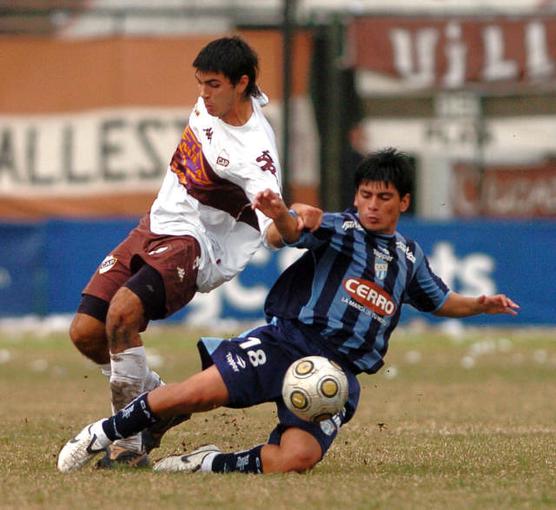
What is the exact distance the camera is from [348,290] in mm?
7746

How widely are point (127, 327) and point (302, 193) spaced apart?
1480cm

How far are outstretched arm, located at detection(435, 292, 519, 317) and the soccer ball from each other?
97 centimetres

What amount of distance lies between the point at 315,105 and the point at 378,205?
15.3 metres

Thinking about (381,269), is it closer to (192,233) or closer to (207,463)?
(192,233)

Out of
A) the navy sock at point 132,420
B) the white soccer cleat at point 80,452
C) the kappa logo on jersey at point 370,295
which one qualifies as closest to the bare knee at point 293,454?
the navy sock at point 132,420

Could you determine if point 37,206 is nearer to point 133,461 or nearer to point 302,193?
point 302,193

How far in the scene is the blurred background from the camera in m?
22.6

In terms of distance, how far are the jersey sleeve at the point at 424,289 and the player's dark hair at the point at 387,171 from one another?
459mm

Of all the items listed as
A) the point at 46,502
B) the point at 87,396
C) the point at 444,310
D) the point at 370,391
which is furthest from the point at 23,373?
the point at 46,502

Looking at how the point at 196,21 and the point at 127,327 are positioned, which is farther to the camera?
the point at 196,21

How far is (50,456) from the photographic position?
851 centimetres

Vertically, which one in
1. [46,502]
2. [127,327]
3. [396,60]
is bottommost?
[46,502]

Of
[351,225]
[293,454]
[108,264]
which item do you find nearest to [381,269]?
[351,225]

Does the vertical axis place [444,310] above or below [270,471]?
above
